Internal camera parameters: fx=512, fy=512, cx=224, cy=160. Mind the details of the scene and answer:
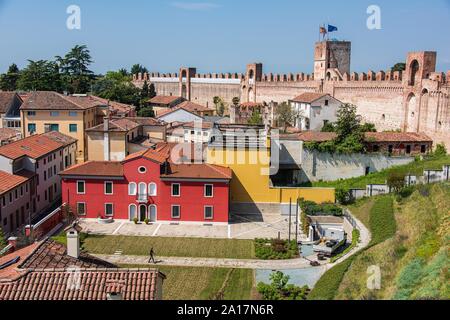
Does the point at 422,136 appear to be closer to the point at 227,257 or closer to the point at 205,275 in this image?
the point at 227,257

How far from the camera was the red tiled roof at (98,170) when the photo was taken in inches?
879

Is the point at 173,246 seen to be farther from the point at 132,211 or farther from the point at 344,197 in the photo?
the point at 344,197

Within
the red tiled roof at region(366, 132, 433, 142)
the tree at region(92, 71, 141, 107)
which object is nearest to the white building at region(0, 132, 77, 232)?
the red tiled roof at region(366, 132, 433, 142)

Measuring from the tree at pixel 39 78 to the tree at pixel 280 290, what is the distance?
40670mm

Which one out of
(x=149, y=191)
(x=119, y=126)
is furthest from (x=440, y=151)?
(x=119, y=126)

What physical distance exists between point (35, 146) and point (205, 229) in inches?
361

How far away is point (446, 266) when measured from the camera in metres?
10.3

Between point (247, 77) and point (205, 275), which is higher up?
point (247, 77)

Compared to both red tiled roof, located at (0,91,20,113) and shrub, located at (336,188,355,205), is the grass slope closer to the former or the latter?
shrub, located at (336,188,355,205)

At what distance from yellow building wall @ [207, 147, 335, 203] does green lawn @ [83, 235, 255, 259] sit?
13.4 feet

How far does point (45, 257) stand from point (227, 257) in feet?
28.9

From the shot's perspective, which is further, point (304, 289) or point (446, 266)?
point (304, 289)

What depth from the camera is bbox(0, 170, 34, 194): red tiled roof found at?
757 inches
